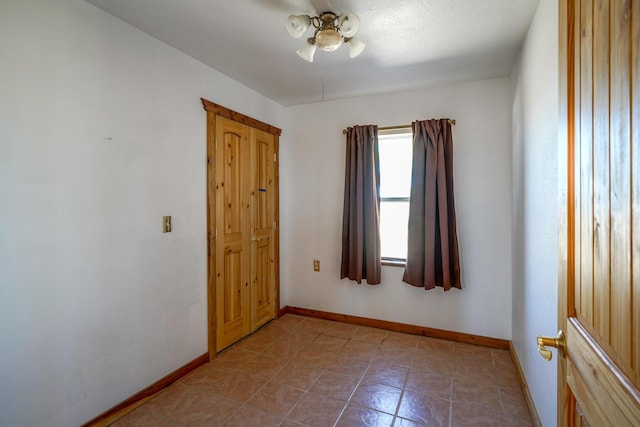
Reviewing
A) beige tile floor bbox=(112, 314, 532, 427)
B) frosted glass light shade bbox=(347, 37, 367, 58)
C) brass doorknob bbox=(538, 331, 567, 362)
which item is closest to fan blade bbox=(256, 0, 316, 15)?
frosted glass light shade bbox=(347, 37, 367, 58)

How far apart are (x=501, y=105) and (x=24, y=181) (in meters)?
3.45

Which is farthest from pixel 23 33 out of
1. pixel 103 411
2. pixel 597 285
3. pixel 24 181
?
pixel 597 285

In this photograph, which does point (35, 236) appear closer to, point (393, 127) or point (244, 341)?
point (244, 341)

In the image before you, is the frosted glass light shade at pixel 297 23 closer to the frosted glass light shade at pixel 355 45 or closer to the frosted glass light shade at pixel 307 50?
the frosted glass light shade at pixel 307 50

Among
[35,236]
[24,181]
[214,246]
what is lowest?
[214,246]

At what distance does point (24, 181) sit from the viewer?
148cm

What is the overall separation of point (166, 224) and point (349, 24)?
1.79 m

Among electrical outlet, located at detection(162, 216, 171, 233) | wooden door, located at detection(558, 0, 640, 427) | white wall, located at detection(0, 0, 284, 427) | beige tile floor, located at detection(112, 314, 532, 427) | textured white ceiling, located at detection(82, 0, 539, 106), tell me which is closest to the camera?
wooden door, located at detection(558, 0, 640, 427)

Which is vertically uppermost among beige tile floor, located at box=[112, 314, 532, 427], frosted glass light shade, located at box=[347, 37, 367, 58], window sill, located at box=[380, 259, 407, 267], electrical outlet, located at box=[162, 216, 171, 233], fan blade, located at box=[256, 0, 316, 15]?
fan blade, located at box=[256, 0, 316, 15]

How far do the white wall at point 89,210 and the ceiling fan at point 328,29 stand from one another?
1.09 metres

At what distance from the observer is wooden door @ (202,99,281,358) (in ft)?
8.47

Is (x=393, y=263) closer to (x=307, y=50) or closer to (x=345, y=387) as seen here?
(x=345, y=387)

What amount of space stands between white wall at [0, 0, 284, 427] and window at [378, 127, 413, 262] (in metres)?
1.87

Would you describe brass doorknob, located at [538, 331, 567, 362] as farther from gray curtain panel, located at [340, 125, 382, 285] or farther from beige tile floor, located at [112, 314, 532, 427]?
gray curtain panel, located at [340, 125, 382, 285]
